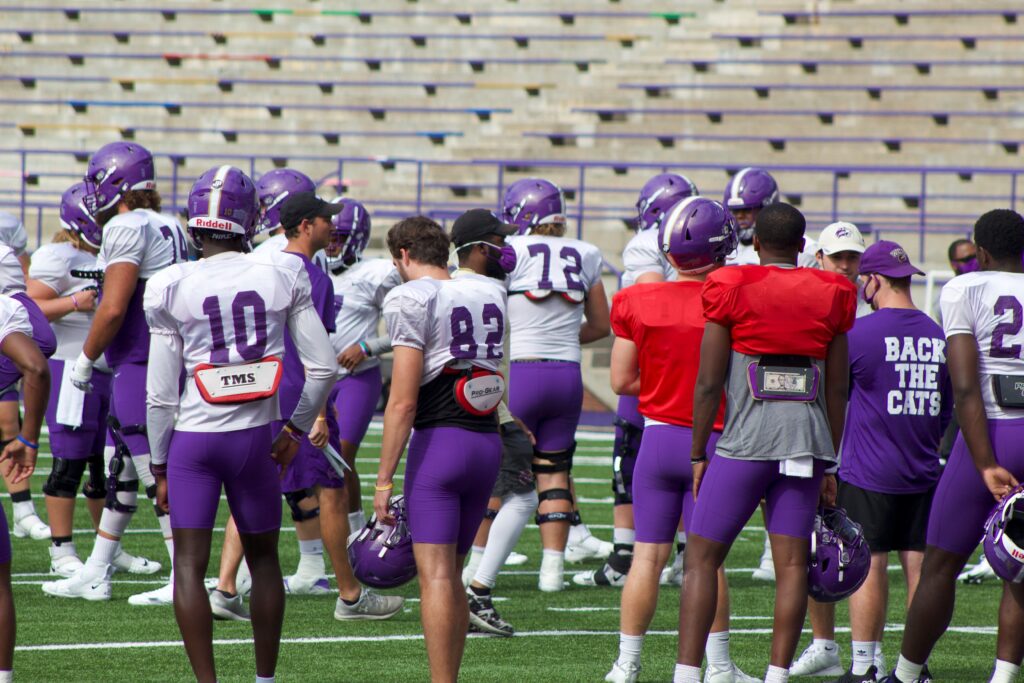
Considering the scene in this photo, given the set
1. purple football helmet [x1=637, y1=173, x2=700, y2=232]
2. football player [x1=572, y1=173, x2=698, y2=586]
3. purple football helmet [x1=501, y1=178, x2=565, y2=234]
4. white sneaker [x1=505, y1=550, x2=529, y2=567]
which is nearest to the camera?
football player [x1=572, y1=173, x2=698, y2=586]

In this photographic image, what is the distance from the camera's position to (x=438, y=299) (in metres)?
5.46

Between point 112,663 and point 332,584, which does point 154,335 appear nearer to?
point 112,663

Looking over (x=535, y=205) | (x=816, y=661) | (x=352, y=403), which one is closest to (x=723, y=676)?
(x=816, y=661)

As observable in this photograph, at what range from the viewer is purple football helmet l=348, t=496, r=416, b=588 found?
5.56 metres

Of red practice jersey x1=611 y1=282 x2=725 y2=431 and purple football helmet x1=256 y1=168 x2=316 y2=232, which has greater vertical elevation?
purple football helmet x1=256 y1=168 x2=316 y2=232

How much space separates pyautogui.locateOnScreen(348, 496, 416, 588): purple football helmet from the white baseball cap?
88.5 inches

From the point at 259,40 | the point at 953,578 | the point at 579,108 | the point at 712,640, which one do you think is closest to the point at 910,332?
the point at 953,578

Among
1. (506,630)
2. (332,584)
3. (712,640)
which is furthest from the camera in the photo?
(332,584)

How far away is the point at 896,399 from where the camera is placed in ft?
20.6

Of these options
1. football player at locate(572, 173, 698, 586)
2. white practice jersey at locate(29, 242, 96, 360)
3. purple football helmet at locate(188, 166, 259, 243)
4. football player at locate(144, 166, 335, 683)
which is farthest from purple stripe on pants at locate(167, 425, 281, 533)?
white practice jersey at locate(29, 242, 96, 360)

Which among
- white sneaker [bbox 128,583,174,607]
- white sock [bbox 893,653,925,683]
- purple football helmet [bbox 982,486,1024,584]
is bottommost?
white sneaker [bbox 128,583,174,607]

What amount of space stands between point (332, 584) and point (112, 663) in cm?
222

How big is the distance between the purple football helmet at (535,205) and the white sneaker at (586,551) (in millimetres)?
2154

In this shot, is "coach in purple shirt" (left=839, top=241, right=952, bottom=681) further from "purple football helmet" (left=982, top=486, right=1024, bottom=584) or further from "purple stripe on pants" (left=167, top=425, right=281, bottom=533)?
"purple stripe on pants" (left=167, top=425, right=281, bottom=533)
